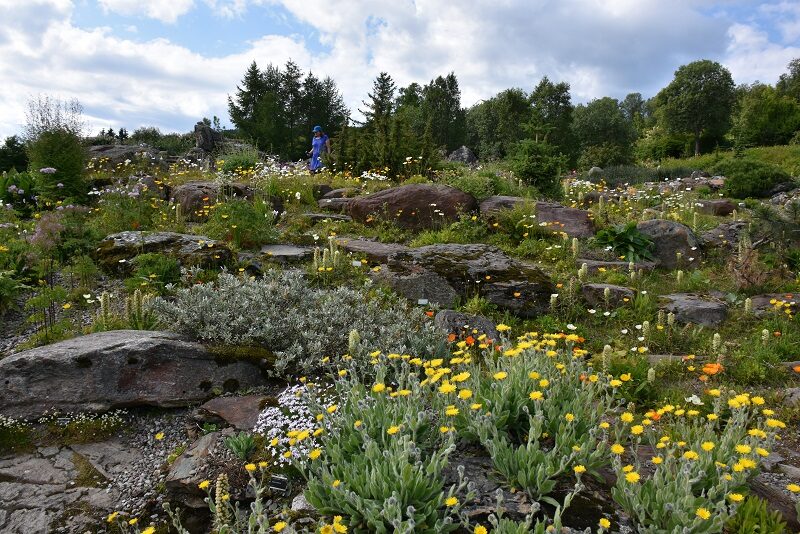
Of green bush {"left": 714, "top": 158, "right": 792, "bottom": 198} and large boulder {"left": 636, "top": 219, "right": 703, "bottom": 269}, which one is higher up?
green bush {"left": 714, "top": 158, "right": 792, "bottom": 198}

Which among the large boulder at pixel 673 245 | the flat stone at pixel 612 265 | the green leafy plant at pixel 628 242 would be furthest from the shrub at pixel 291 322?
the large boulder at pixel 673 245

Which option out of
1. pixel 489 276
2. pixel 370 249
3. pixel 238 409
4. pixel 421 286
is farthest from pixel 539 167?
pixel 238 409

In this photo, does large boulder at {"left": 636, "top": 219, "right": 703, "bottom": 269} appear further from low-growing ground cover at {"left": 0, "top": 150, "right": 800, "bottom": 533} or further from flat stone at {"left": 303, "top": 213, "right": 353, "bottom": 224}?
flat stone at {"left": 303, "top": 213, "right": 353, "bottom": 224}

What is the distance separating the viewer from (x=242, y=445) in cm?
340

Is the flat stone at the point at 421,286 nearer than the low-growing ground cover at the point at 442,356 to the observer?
No

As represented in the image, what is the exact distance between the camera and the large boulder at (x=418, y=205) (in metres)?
10.5

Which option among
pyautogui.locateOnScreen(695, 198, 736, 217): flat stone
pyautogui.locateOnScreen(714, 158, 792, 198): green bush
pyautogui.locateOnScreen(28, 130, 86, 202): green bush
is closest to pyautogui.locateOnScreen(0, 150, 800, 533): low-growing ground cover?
pyautogui.locateOnScreen(28, 130, 86, 202): green bush

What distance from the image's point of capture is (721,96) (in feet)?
132

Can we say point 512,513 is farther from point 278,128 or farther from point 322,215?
point 278,128

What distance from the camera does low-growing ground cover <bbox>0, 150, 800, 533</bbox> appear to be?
260 cm

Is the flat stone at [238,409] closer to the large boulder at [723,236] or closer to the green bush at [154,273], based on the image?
the green bush at [154,273]

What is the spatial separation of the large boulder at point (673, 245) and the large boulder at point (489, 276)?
352 cm

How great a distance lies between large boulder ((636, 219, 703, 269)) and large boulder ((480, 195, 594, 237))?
45.3 inches

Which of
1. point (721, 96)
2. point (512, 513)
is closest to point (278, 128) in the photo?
point (721, 96)
